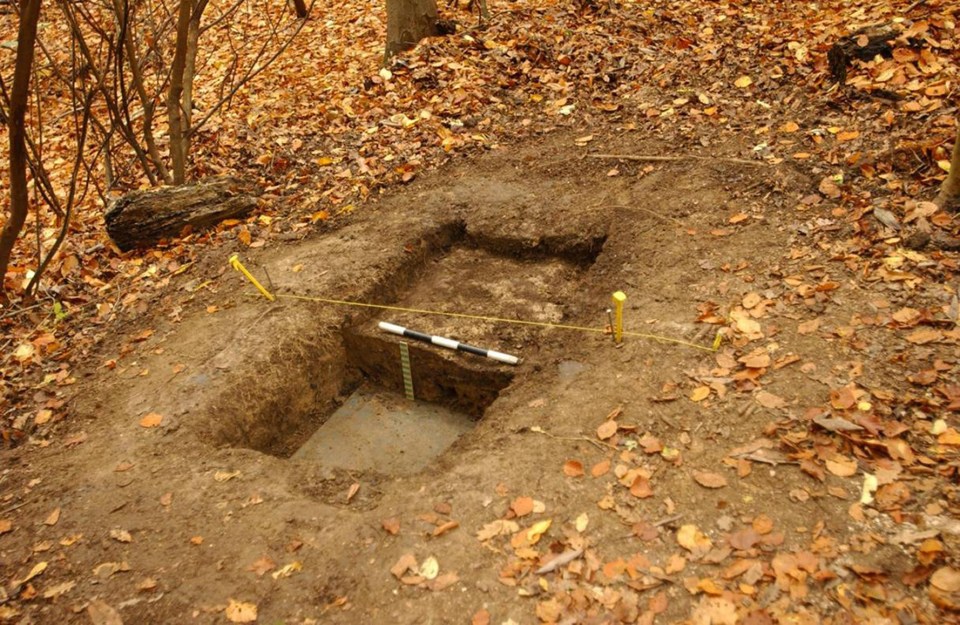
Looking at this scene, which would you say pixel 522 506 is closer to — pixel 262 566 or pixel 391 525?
pixel 391 525

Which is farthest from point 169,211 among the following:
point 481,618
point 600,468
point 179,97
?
point 481,618

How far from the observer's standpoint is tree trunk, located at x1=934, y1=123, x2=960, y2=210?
13.3ft

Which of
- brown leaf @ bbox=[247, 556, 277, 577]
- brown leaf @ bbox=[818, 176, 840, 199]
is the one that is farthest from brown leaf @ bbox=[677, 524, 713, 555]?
brown leaf @ bbox=[818, 176, 840, 199]

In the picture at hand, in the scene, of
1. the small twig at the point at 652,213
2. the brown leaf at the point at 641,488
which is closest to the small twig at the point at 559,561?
the brown leaf at the point at 641,488

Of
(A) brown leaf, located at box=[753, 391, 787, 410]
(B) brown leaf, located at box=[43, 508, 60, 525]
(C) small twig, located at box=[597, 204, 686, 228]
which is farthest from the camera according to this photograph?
(C) small twig, located at box=[597, 204, 686, 228]

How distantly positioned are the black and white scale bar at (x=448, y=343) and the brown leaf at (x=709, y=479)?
152cm

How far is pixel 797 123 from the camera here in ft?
17.6

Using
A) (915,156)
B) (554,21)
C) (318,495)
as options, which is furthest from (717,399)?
(554,21)

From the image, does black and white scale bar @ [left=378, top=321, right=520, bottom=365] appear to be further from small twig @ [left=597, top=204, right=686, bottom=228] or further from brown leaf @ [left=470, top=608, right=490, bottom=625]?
brown leaf @ [left=470, top=608, right=490, bottom=625]

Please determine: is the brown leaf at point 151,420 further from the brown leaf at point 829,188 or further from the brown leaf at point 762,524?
the brown leaf at point 829,188

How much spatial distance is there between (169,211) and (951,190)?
19.0ft

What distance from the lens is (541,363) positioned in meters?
4.20

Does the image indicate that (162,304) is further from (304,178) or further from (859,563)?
(859,563)

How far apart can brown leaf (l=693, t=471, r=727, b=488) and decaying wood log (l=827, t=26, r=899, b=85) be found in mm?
4077
